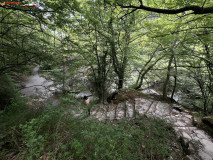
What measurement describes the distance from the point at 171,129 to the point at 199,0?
377 centimetres

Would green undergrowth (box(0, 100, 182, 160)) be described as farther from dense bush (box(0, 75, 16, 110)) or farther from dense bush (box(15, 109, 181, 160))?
dense bush (box(0, 75, 16, 110))

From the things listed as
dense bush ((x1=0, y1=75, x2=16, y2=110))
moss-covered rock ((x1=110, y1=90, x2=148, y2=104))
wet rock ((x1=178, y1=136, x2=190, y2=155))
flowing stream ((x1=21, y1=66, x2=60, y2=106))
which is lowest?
wet rock ((x1=178, y1=136, x2=190, y2=155))

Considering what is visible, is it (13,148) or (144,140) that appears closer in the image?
(13,148)

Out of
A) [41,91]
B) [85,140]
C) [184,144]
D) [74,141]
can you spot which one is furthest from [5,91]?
[184,144]

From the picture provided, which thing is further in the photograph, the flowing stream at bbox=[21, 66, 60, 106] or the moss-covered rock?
the moss-covered rock

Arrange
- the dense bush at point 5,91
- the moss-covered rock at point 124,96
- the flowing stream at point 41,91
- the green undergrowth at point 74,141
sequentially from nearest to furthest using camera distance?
the green undergrowth at point 74,141
the dense bush at point 5,91
the flowing stream at point 41,91
the moss-covered rock at point 124,96

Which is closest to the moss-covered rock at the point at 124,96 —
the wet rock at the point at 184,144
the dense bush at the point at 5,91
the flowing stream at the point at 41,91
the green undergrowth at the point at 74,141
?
the green undergrowth at the point at 74,141

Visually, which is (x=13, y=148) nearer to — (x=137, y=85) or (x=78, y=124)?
(x=78, y=124)

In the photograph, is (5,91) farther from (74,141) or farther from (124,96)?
(124,96)

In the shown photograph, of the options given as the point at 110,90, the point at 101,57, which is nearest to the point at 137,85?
the point at 110,90

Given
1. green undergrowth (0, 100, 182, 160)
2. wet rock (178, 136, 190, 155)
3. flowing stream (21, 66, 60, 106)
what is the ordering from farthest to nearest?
flowing stream (21, 66, 60, 106)
wet rock (178, 136, 190, 155)
green undergrowth (0, 100, 182, 160)

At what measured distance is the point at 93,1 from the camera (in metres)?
2.96

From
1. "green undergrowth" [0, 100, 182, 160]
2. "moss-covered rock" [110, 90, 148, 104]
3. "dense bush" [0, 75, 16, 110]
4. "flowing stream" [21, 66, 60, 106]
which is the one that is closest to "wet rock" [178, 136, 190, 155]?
"green undergrowth" [0, 100, 182, 160]

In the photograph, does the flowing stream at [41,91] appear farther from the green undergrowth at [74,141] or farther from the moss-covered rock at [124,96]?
the moss-covered rock at [124,96]
